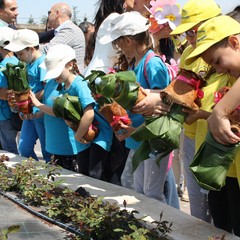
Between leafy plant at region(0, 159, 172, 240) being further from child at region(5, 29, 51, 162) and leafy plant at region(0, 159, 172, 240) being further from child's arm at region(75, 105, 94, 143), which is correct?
child at region(5, 29, 51, 162)

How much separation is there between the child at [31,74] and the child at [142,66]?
148cm

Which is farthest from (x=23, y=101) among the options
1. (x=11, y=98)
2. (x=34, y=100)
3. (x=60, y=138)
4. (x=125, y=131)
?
(x=125, y=131)

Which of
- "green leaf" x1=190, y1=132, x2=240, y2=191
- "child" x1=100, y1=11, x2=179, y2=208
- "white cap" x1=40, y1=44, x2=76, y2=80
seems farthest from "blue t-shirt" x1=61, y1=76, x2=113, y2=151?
"green leaf" x1=190, y1=132, x2=240, y2=191

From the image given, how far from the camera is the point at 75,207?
3291 millimetres

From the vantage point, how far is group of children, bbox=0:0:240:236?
255cm

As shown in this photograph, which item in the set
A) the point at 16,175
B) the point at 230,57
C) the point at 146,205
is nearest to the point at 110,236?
the point at 146,205

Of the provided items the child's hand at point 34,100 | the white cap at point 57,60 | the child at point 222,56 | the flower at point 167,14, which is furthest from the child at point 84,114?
the child at point 222,56

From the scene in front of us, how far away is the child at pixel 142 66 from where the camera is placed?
359 cm

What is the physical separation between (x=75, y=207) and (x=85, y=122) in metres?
1.03

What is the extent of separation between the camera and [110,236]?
2.81 m

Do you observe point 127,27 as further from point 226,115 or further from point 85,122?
point 226,115

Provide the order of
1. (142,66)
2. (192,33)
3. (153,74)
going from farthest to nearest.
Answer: (142,66), (153,74), (192,33)

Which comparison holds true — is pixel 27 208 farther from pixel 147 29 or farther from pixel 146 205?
pixel 147 29

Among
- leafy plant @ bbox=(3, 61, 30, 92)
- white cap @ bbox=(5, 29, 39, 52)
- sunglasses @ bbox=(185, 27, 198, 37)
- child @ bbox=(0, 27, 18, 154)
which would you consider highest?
sunglasses @ bbox=(185, 27, 198, 37)
